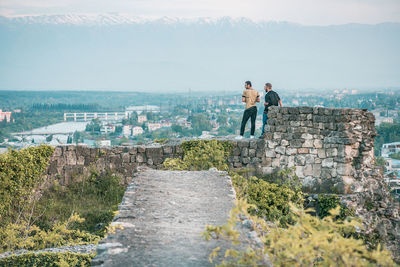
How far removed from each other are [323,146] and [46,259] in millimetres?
6539

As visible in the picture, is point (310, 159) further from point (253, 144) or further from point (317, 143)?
point (253, 144)

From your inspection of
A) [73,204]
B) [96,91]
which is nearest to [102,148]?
[73,204]

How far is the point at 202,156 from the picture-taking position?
991cm

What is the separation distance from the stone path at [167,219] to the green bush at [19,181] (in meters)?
3.35

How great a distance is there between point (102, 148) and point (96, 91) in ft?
214

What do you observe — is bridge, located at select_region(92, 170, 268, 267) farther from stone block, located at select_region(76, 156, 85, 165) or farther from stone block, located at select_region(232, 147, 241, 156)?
stone block, located at select_region(76, 156, 85, 165)

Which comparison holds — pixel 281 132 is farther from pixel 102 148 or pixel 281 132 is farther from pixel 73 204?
pixel 73 204

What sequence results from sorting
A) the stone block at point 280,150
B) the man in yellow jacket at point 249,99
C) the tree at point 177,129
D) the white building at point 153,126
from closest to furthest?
the stone block at point 280,150 < the man in yellow jacket at point 249,99 < the tree at point 177,129 < the white building at point 153,126

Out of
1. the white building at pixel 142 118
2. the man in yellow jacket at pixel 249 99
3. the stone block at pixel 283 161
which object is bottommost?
the white building at pixel 142 118

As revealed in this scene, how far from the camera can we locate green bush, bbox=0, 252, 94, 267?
702 cm

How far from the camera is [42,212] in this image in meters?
10.1

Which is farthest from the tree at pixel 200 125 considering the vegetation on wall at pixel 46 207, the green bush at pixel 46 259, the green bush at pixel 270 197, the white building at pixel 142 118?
the green bush at pixel 46 259

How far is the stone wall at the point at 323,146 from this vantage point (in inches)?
433

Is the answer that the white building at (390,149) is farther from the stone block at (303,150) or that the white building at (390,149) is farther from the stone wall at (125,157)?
the stone wall at (125,157)
